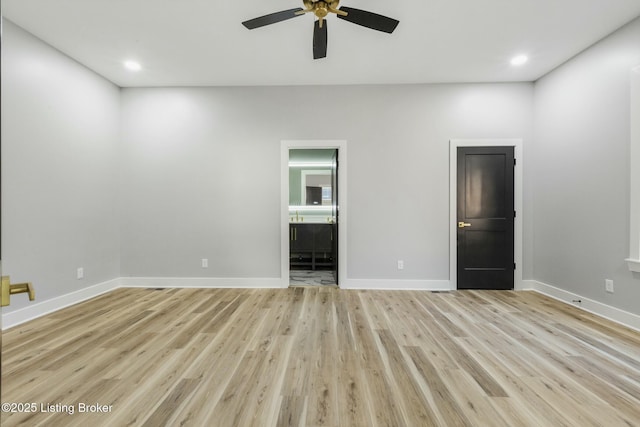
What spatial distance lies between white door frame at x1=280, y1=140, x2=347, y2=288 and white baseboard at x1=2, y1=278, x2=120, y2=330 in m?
2.35

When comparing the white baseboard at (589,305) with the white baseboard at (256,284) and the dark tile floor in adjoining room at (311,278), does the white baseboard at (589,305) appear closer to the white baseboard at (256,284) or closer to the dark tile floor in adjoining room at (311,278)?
the white baseboard at (256,284)

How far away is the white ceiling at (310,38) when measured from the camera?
2.79 meters

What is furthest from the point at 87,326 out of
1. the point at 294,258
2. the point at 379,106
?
the point at 379,106

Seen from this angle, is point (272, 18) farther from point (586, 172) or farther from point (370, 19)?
point (586, 172)

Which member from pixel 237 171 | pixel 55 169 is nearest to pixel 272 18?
pixel 237 171

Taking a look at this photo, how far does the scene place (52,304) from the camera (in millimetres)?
3369

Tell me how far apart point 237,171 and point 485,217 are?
11.6 ft

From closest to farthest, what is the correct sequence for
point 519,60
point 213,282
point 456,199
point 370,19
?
point 370,19, point 519,60, point 456,199, point 213,282

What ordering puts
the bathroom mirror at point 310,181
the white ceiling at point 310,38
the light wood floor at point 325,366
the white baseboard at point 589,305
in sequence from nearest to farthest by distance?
the light wood floor at point 325,366
the white ceiling at point 310,38
the white baseboard at point 589,305
the bathroom mirror at point 310,181

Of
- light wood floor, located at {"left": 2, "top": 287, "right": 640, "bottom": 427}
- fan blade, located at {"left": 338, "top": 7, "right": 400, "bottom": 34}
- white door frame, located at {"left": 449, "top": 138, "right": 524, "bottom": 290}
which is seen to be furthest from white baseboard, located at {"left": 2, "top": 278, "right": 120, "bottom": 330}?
white door frame, located at {"left": 449, "top": 138, "right": 524, "bottom": 290}

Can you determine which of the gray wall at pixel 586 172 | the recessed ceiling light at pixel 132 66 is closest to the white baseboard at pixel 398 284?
the gray wall at pixel 586 172

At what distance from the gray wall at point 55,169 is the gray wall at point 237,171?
0.98 feet

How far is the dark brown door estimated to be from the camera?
4246 millimetres

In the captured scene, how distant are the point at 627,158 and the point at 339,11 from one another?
3.13 metres
